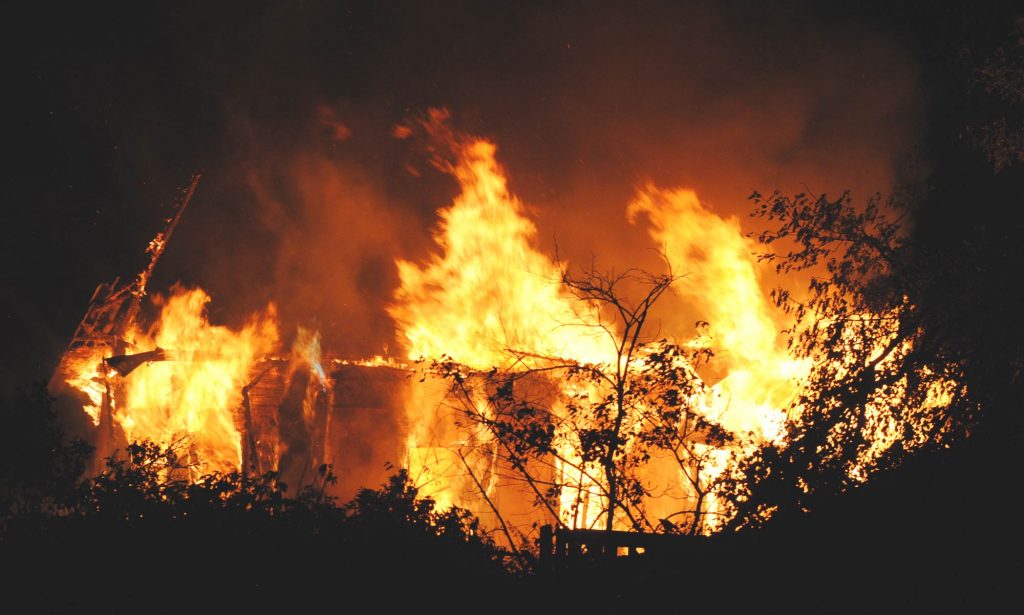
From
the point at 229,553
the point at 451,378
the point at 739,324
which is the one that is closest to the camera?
the point at 229,553

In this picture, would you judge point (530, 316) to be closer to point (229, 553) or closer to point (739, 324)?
point (739, 324)

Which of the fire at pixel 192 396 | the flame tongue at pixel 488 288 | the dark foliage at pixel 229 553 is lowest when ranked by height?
the dark foliage at pixel 229 553

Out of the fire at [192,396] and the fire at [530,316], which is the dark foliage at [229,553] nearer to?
the fire at [530,316]

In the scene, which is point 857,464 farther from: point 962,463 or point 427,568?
point 427,568

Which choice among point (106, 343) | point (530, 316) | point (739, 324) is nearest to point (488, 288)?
point (530, 316)

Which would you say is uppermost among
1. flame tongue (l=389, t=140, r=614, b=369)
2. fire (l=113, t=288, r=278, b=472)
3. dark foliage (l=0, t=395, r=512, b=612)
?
flame tongue (l=389, t=140, r=614, b=369)

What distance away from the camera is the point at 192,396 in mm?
20016

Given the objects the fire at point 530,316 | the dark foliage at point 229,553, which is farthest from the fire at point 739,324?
the dark foliage at point 229,553

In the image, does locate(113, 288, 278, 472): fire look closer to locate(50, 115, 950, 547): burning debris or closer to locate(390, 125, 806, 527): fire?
locate(50, 115, 950, 547): burning debris

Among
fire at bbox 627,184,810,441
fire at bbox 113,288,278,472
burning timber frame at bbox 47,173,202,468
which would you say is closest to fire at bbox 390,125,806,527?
fire at bbox 627,184,810,441

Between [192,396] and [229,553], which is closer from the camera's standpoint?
[229,553]

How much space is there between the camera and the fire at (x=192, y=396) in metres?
19.6

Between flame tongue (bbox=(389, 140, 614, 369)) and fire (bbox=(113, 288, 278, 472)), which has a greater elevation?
flame tongue (bbox=(389, 140, 614, 369))

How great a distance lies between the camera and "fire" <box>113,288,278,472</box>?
64.3ft
